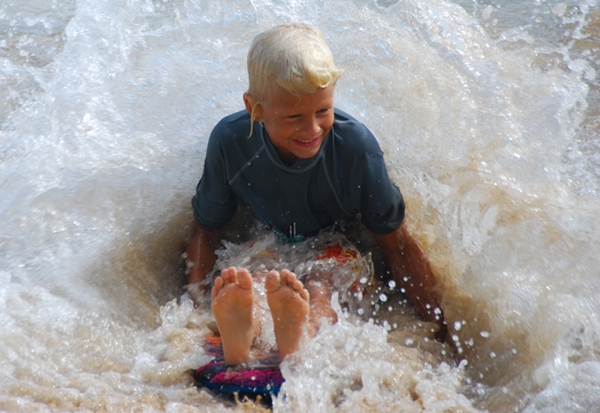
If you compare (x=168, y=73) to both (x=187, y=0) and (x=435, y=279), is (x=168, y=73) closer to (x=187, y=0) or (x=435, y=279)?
(x=187, y=0)

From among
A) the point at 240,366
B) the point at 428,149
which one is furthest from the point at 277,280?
the point at 428,149

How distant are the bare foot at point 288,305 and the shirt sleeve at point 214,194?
0.66m

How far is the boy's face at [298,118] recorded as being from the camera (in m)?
2.06

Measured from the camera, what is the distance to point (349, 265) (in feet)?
8.67

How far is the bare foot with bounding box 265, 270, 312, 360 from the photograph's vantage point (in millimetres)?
2084

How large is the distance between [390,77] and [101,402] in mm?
2361

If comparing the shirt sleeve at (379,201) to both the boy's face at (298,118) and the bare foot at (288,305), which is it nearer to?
the boy's face at (298,118)

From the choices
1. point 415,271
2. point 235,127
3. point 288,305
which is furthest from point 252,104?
point 415,271

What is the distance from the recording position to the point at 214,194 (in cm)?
265

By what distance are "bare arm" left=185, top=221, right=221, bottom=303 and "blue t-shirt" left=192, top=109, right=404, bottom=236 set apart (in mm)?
138

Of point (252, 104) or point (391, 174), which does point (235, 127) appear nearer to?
point (252, 104)

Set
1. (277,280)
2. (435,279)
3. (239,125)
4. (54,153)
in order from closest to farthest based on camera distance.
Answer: (277,280) → (239,125) → (435,279) → (54,153)

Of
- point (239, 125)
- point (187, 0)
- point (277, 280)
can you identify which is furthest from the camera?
point (187, 0)

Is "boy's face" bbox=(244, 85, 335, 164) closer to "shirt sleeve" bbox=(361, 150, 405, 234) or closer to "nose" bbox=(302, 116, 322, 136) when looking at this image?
"nose" bbox=(302, 116, 322, 136)
